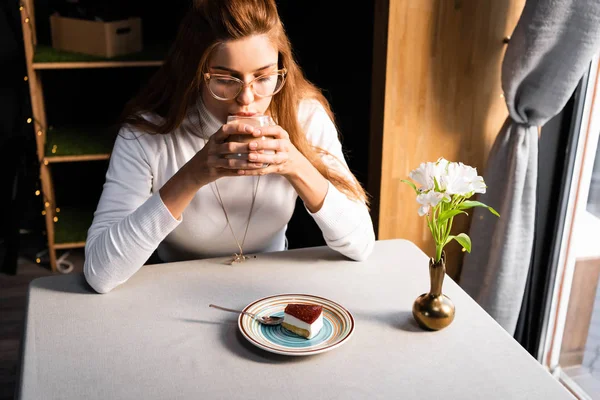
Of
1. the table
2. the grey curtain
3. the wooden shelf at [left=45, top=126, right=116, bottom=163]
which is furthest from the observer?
the wooden shelf at [left=45, top=126, right=116, bottom=163]

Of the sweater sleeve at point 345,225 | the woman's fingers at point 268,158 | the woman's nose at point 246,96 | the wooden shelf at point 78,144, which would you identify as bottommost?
the wooden shelf at point 78,144

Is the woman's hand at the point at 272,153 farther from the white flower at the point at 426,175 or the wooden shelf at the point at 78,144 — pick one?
the wooden shelf at the point at 78,144

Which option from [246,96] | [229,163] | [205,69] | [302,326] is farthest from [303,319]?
[205,69]

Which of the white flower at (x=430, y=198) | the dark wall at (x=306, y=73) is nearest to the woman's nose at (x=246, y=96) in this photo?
the white flower at (x=430, y=198)

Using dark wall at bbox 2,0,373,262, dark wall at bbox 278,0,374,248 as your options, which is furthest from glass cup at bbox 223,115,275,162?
dark wall at bbox 278,0,374,248

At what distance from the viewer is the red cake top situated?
45.3 inches

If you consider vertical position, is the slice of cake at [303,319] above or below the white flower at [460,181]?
below

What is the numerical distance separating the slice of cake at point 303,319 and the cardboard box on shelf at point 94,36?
6.60 ft

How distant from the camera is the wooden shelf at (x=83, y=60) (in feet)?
8.96

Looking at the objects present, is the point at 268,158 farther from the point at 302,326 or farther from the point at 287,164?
the point at 302,326

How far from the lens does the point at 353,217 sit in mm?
1481

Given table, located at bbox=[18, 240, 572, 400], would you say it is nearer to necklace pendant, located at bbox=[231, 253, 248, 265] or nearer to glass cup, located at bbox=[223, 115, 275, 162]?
necklace pendant, located at bbox=[231, 253, 248, 265]

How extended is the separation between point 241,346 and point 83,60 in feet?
6.55

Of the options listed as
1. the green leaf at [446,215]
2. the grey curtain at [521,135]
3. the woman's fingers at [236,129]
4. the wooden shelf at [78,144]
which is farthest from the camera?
the wooden shelf at [78,144]
